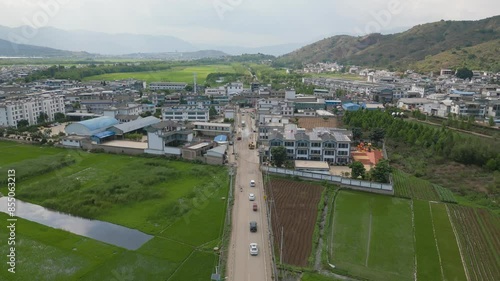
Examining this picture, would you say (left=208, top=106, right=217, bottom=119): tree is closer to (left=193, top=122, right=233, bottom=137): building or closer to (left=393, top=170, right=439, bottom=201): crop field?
(left=193, top=122, right=233, bottom=137): building

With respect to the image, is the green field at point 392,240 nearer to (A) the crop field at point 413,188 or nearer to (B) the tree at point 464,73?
(A) the crop field at point 413,188

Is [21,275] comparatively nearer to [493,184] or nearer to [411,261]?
[411,261]

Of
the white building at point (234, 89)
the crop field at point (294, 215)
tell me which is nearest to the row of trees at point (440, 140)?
the crop field at point (294, 215)

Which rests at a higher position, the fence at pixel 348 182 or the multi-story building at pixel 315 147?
the multi-story building at pixel 315 147

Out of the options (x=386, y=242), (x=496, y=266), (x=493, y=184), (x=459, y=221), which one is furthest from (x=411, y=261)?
(x=493, y=184)

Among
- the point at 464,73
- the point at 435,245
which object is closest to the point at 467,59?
the point at 464,73
